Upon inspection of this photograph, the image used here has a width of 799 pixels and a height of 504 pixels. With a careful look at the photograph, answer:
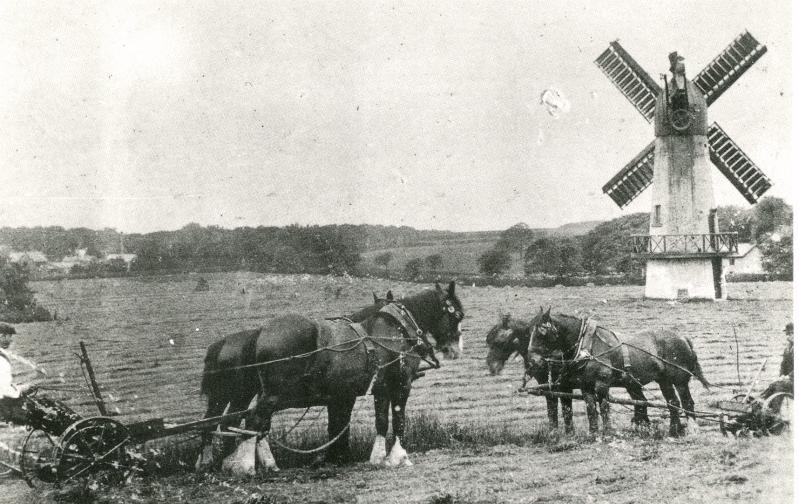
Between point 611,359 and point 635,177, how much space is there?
28.1 ft

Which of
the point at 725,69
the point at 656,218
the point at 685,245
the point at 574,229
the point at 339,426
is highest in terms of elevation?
the point at 725,69

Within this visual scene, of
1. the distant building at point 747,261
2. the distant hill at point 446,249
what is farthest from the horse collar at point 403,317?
the distant building at point 747,261

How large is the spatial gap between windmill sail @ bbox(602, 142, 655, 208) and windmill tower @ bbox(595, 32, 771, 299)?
2 cm

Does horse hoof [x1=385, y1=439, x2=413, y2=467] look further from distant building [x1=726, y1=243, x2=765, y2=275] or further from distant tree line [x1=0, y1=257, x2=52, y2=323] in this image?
distant building [x1=726, y1=243, x2=765, y2=275]

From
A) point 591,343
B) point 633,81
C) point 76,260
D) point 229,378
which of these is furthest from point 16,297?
point 633,81

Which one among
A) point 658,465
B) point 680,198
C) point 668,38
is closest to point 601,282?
point 680,198

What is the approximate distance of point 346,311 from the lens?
973 cm

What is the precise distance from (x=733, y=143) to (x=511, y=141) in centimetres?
→ 779

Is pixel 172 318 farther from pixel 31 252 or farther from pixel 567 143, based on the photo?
pixel 567 143

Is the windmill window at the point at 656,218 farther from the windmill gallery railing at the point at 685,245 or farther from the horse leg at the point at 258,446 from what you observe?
the horse leg at the point at 258,446

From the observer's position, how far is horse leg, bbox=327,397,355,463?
21.1 feet

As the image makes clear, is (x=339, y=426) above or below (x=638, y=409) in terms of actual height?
above

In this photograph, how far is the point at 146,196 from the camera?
25.3ft

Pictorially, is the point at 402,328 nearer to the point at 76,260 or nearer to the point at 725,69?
the point at 76,260
